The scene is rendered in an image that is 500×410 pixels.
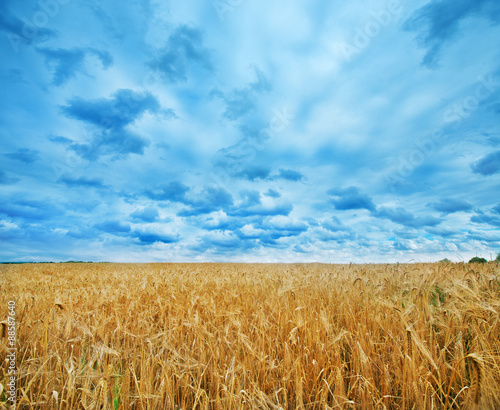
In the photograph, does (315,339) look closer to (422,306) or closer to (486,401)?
(486,401)

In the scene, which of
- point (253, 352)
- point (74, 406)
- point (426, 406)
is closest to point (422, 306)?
point (426, 406)

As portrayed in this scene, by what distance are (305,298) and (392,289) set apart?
2.20 metres

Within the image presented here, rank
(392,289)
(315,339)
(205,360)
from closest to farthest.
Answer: (205,360) → (315,339) → (392,289)

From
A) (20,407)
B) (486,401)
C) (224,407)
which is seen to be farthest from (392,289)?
(20,407)

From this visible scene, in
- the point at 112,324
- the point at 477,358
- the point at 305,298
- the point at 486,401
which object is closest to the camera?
the point at 477,358

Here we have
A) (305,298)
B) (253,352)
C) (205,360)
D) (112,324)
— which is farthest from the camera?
(305,298)

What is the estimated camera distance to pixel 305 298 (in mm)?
5148

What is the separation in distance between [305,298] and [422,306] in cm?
184

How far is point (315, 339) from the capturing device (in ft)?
10.0

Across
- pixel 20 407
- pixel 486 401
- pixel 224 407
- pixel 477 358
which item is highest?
pixel 477 358

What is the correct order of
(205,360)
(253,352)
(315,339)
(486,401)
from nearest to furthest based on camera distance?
(486,401), (253,352), (205,360), (315,339)

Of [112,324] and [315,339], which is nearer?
[315,339]

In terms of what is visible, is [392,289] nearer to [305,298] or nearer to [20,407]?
[305,298]

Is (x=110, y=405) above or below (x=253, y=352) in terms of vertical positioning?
below
